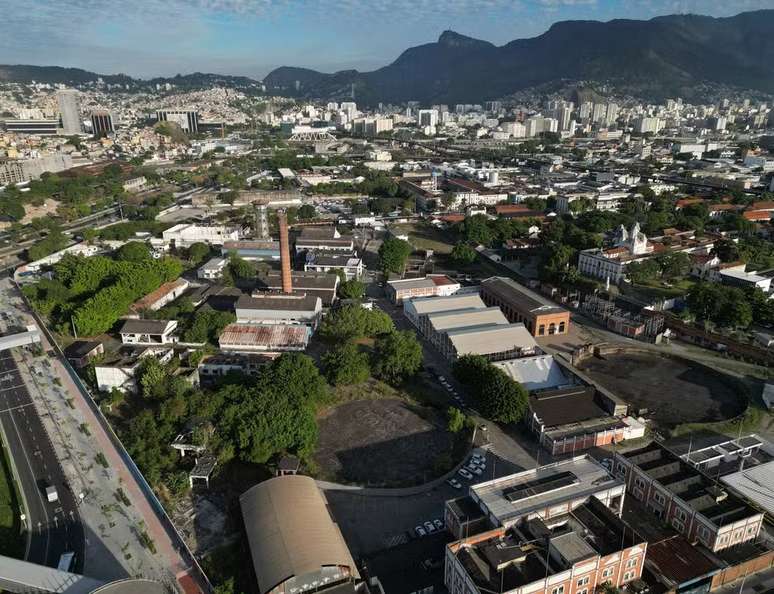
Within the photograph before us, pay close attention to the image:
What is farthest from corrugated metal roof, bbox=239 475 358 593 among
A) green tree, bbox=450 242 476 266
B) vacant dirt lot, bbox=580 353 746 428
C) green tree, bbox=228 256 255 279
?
green tree, bbox=450 242 476 266

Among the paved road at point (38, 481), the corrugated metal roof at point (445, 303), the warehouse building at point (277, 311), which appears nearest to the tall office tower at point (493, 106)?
the corrugated metal roof at point (445, 303)

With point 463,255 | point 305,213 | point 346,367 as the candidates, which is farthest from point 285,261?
point 305,213

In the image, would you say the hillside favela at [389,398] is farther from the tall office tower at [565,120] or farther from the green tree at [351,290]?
Result: the tall office tower at [565,120]

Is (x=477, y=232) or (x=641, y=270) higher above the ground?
(x=477, y=232)

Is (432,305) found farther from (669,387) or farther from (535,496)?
(535,496)

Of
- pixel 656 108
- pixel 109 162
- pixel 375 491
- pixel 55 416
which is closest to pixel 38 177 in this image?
pixel 109 162

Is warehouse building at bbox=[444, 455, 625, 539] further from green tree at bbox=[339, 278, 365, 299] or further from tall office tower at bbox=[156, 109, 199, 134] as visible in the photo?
tall office tower at bbox=[156, 109, 199, 134]
